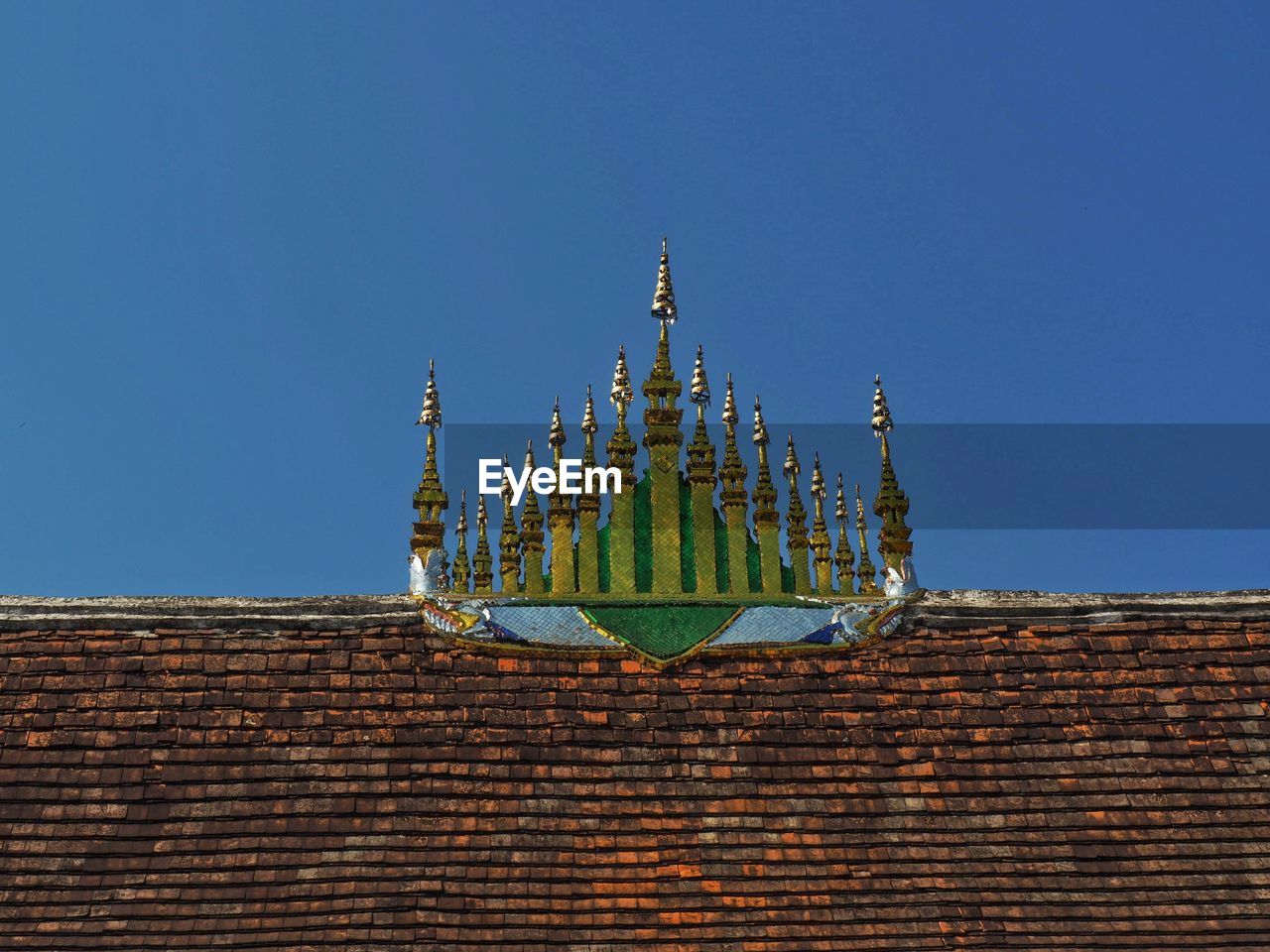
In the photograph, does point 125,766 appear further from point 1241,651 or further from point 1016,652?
point 1241,651

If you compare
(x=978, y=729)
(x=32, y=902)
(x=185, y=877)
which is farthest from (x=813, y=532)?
(x=32, y=902)

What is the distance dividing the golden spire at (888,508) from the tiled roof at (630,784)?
514 mm

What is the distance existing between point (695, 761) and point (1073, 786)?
9.60 ft

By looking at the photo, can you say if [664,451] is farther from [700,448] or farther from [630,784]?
[630,784]

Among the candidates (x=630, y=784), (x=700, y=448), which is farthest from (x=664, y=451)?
(x=630, y=784)

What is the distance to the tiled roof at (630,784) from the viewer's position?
1080 centimetres

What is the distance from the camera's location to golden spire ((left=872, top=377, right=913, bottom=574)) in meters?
13.6

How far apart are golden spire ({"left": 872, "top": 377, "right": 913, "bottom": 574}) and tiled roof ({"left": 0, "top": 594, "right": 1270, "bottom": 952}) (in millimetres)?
514

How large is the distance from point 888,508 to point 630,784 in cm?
374

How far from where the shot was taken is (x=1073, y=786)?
11.9m

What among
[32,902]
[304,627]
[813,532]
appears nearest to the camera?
[32,902]

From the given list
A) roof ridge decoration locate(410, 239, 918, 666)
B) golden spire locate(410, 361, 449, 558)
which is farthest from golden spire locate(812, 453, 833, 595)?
golden spire locate(410, 361, 449, 558)

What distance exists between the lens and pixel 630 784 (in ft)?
38.8

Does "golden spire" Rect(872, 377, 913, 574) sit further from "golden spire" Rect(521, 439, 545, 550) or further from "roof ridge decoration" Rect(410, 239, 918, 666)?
"golden spire" Rect(521, 439, 545, 550)
